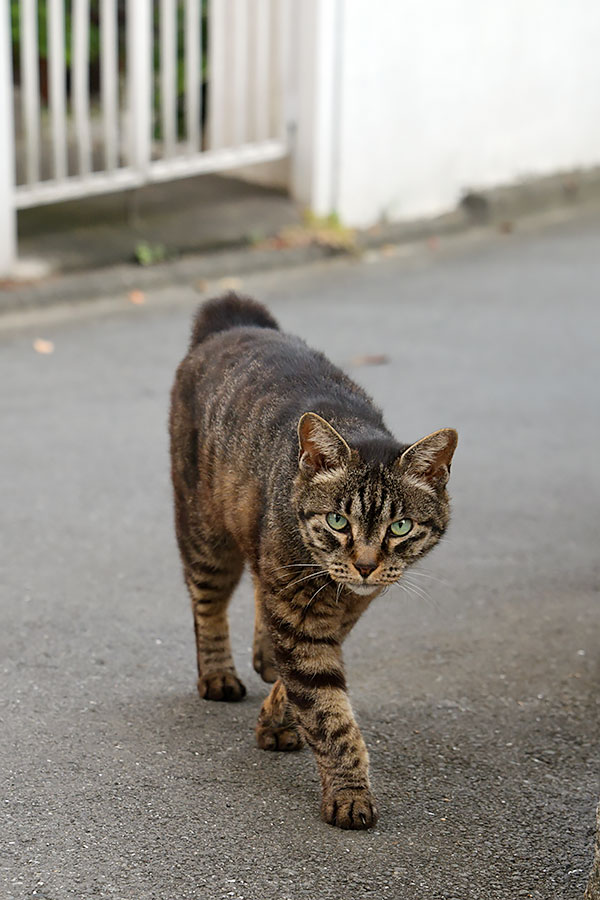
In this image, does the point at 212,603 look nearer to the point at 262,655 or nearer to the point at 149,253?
the point at 262,655

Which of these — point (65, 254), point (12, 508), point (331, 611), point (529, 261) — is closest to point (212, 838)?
point (331, 611)

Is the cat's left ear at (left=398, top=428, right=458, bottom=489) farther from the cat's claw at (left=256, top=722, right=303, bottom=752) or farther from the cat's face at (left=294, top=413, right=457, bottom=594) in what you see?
the cat's claw at (left=256, top=722, right=303, bottom=752)

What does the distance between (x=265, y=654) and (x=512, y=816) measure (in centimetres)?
100

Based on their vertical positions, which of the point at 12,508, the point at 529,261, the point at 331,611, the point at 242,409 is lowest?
the point at 529,261

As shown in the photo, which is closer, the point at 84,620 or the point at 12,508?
the point at 84,620

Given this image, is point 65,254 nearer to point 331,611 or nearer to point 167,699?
point 167,699

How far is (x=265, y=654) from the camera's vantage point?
4.26 m

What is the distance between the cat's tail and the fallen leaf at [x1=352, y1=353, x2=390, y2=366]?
3.19m

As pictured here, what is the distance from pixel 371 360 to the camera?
7676mm

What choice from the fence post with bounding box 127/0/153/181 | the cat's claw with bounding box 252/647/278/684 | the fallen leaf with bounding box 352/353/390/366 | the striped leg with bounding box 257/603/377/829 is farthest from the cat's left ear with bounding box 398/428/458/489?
the fence post with bounding box 127/0/153/181

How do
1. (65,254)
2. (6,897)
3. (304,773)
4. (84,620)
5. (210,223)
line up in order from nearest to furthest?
(6,897)
(304,773)
(84,620)
(65,254)
(210,223)

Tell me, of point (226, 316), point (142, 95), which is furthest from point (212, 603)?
point (142, 95)

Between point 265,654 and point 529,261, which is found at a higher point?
point 265,654

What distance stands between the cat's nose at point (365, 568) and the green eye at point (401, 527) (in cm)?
11
